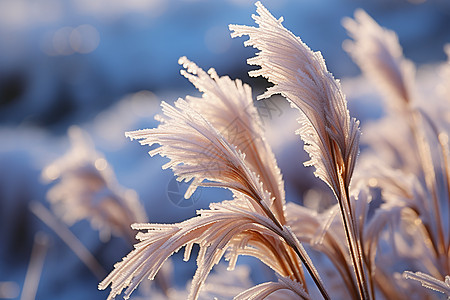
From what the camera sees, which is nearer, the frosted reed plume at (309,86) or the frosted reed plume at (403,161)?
the frosted reed plume at (309,86)

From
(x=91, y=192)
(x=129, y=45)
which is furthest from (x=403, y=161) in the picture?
(x=129, y=45)

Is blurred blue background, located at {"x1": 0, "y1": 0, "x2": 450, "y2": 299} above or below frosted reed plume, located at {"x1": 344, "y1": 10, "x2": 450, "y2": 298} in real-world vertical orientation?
above

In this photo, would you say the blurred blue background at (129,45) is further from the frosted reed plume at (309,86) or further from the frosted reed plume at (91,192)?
the frosted reed plume at (309,86)

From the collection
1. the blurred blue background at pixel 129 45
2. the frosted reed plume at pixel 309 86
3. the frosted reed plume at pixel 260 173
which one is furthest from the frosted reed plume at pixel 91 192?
the blurred blue background at pixel 129 45

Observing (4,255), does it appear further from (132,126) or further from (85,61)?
(85,61)

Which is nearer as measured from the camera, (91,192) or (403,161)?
(91,192)

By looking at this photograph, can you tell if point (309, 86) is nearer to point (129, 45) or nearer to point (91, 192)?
point (91, 192)

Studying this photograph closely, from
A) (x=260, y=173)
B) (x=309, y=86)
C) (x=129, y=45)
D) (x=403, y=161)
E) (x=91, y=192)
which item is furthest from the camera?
(x=129, y=45)

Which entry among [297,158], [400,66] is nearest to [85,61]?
[297,158]

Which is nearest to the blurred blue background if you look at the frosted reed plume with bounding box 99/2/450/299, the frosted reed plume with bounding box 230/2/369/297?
the frosted reed plume with bounding box 99/2/450/299

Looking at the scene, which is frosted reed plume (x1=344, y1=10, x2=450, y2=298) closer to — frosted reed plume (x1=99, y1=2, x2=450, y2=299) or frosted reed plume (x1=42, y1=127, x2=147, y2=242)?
frosted reed plume (x1=99, y1=2, x2=450, y2=299)

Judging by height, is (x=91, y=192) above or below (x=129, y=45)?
below
